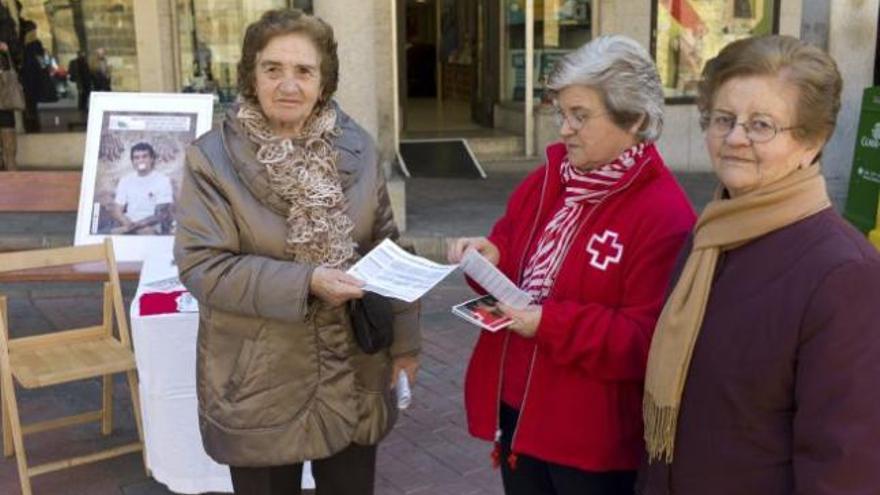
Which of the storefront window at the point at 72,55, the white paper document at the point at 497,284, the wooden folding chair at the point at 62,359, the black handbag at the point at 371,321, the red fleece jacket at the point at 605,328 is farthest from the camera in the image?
the storefront window at the point at 72,55

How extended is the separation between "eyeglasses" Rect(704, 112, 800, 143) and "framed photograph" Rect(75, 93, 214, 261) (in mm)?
3102

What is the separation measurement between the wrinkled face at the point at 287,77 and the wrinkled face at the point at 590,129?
2.29ft

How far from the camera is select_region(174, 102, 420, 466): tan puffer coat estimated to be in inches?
90.8

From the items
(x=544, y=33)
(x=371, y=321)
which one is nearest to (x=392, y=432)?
(x=371, y=321)

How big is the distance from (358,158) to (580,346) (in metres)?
0.89

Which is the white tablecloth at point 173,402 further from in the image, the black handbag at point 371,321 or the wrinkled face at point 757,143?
the wrinkled face at point 757,143

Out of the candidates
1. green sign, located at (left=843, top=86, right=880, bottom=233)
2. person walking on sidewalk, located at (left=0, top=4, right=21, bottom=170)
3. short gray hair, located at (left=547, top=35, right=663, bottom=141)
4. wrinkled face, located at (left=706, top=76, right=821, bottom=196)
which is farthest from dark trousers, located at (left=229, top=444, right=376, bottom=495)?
person walking on sidewalk, located at (left=0, top=4, right=21, bottom=170)

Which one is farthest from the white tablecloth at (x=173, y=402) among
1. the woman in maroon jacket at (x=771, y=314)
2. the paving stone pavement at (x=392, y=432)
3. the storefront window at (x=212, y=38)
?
the storefront window at (x=212, y=38)

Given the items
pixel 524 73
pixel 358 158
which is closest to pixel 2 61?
pixel 524 73

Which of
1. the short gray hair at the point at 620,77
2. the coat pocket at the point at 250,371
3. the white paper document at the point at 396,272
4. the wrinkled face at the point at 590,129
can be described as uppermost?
the short gray hair at the point at 620,77

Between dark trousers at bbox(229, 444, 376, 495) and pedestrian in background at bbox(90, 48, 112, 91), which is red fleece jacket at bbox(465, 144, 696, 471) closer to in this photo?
dark trousers at bbox(229, 444, 376, 495)

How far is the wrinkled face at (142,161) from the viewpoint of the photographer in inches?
171

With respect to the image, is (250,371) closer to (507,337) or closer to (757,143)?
(507,337)

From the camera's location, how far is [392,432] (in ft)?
14.9
